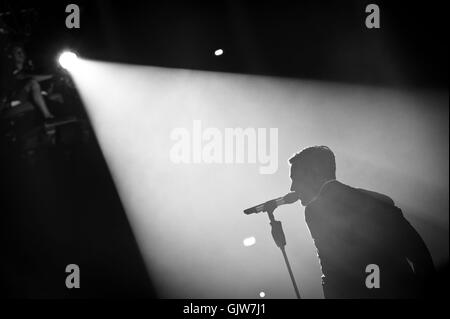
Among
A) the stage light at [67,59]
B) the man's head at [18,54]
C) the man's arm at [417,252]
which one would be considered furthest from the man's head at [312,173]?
the man's head at [18,54]

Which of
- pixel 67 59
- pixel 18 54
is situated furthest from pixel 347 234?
pixel 18 54

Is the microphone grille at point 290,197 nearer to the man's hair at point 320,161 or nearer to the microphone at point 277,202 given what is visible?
the microphone at point 277,202

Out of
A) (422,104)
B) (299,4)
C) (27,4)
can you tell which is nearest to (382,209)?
(422,104)

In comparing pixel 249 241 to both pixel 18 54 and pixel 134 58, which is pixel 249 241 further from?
pixel 18 54

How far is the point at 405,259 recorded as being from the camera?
1.97m

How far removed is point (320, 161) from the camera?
2230 millimetres

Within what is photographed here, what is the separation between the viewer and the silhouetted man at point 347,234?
208 centimetres

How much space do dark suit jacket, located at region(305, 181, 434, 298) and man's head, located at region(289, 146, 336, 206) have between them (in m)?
0.05

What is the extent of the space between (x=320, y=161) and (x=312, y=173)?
0.09m

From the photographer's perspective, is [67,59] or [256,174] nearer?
[256,174]

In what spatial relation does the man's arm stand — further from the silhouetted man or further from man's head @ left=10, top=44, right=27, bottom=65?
man's head @ left=10, top=44, right=27, bottom=65

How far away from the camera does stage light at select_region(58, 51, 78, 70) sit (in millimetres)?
3145
